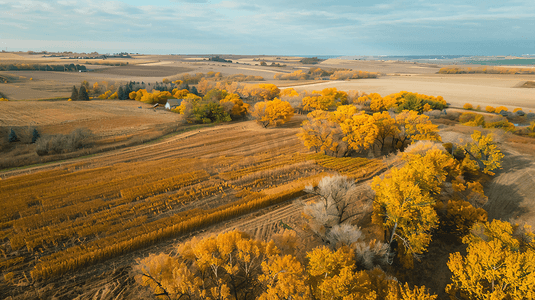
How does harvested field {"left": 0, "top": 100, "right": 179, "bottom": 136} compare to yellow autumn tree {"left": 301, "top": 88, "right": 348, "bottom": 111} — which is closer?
harvested field {"left": 0, "top": 100, "right": 179, "bottom": 136}

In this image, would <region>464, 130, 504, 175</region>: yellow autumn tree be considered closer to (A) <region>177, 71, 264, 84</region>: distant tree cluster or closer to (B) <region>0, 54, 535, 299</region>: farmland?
(B) <region>0, 54, 535, 299</region>: farmland

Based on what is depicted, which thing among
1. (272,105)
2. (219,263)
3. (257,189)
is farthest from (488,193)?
(272,105)

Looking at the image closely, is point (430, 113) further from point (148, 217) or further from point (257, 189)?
point (148, 217)

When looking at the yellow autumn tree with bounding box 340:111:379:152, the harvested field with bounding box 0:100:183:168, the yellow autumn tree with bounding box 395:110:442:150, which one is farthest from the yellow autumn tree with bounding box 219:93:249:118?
the yellow autumn tree with bounding box 395:110:442:150

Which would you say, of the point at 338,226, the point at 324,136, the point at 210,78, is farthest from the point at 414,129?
the point at 210,78

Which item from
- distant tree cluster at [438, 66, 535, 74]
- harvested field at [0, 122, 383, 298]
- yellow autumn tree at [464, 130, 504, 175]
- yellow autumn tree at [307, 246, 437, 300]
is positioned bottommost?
harvested field at [0, 122, 383, 298]

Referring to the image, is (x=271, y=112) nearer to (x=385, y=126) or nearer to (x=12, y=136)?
(x=385, y=126)

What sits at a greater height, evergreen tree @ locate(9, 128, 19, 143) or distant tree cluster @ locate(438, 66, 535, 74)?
distant tree cluster @ locate(438, 66, 535, 74)
